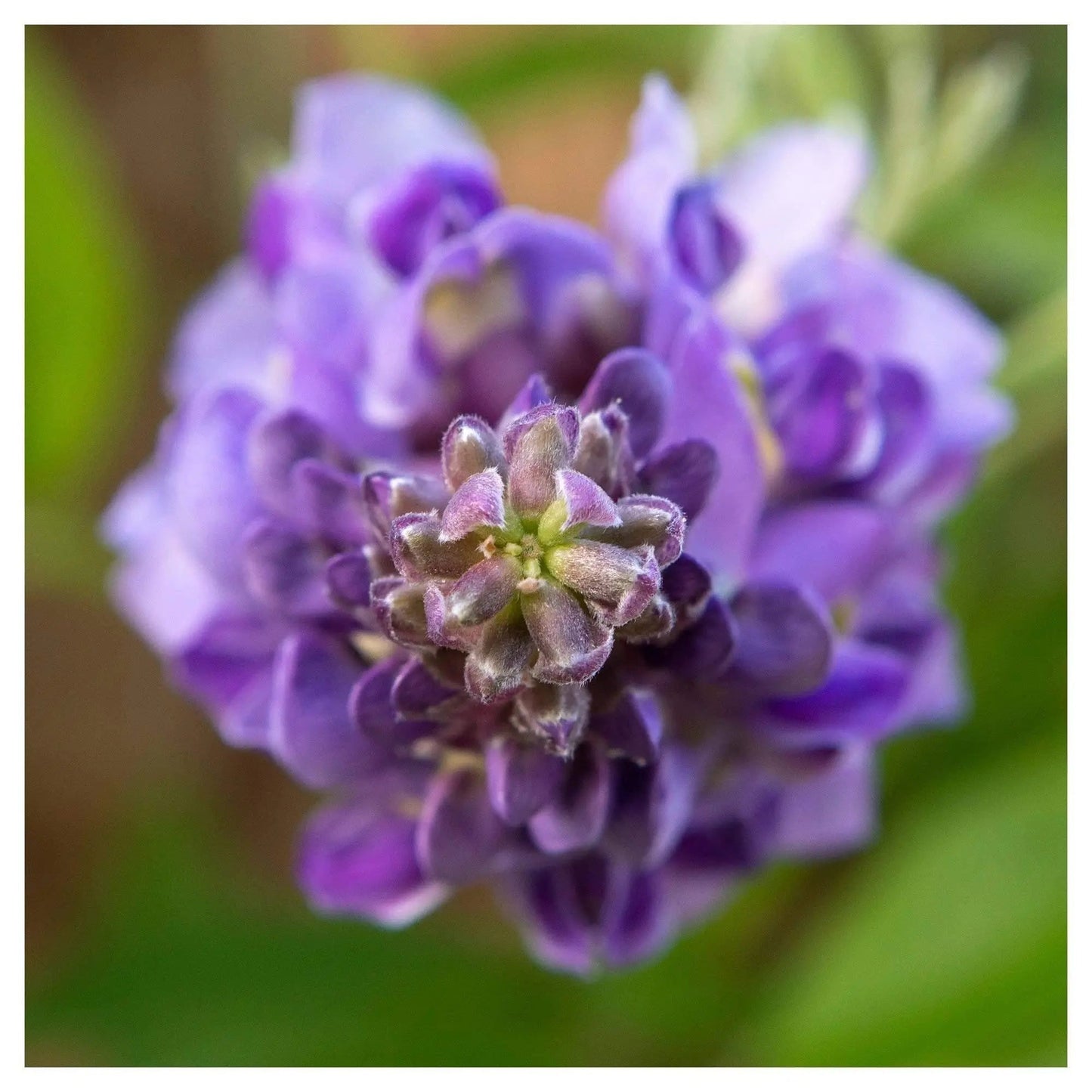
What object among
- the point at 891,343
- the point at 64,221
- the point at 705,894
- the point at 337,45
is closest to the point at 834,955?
the point at 705,894

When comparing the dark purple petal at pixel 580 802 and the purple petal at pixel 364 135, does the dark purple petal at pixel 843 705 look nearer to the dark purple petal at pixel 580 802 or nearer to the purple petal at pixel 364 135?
the dark purple petal at pixel 580 802

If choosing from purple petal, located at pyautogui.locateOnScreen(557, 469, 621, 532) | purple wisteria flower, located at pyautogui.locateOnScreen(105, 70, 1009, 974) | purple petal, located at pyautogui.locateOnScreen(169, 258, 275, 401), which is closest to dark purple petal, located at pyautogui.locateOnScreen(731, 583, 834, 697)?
purple wisteria flower, located at pyautogui.locateOnScreen(105, 70, 1009, 974)

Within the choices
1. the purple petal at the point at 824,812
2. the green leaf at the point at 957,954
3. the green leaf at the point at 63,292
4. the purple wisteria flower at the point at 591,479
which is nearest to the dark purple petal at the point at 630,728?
the purple wisteria flower at the point at 591,479

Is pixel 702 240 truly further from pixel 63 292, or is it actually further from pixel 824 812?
pixel 63 292

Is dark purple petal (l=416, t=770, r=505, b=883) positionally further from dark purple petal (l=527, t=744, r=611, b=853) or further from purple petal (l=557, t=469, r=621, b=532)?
purple petal (l=557, t=469, r=621, b=532)

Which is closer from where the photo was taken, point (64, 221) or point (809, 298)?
point (809, 298)
